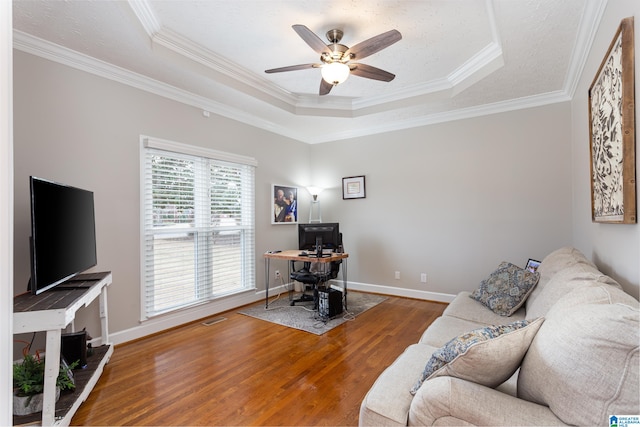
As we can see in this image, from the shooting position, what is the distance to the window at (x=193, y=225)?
319 centimetres

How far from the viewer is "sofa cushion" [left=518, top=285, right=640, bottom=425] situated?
2.84ft

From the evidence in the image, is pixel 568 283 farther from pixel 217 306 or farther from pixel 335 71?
pixel 217 306

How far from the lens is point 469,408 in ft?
3.51

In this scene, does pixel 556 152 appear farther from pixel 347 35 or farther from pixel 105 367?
pixel 105 367

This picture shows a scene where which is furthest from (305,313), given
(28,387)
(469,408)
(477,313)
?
(469,408)

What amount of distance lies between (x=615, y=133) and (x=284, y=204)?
12.8 feet

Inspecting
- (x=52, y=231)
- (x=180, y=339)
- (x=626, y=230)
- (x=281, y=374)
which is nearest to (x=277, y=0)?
(x=52, y=231)

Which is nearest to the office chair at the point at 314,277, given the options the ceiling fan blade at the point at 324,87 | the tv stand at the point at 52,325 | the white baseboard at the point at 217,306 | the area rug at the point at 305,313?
the area rug at the point at 305,313

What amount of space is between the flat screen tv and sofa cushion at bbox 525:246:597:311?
329cm

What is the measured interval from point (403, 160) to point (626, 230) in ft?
10.1

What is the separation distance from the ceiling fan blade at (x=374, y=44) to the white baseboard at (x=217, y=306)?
10.5 feet

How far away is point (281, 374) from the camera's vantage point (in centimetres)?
238

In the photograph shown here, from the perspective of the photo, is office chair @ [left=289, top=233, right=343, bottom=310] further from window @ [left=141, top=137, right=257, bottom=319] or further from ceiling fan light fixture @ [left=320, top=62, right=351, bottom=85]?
ceiling fan light fixture @ [left=320, top=62, right=351, bottom=85]

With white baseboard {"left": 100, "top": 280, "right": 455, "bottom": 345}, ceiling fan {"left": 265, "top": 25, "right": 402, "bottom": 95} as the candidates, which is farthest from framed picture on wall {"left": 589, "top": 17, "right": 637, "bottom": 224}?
white baseboard {"left": 100, "top": 280, "right": 455, "bottom": 345}
